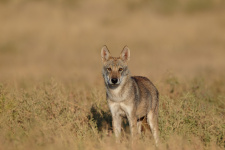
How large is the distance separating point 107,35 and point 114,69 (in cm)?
1681

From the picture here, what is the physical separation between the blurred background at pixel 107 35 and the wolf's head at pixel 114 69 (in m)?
6.60

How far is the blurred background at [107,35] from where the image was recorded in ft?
60.3

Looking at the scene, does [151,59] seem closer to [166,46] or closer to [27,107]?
[166,46]

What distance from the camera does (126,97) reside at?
7.58 metres

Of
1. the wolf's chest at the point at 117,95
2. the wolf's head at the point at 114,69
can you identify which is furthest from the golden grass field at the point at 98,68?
the wolf's head at the point at 114,69

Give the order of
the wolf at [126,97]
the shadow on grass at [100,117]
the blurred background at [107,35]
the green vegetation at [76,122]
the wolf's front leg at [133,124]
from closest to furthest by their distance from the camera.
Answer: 1. the green vegetation at [76,122]
2. the wolf's front leg at [133,124]
3. the wolf at [126,97]
4. the shadow on grass at [100,117]
5. the blurred background at [107,35]

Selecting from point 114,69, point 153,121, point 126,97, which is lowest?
point 153,121

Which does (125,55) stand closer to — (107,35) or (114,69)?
(114,69)

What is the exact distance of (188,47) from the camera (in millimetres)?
22391

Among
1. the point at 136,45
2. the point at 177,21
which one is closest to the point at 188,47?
the point at 136,45

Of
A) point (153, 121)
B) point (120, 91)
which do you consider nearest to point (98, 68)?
point (153, 121)

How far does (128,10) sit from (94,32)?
22.2 ft

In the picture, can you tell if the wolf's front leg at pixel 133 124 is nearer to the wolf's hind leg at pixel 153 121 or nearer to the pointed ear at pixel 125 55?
the wolf's hind leg at pixel 153 121

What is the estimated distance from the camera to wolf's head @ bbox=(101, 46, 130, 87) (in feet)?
25.0
